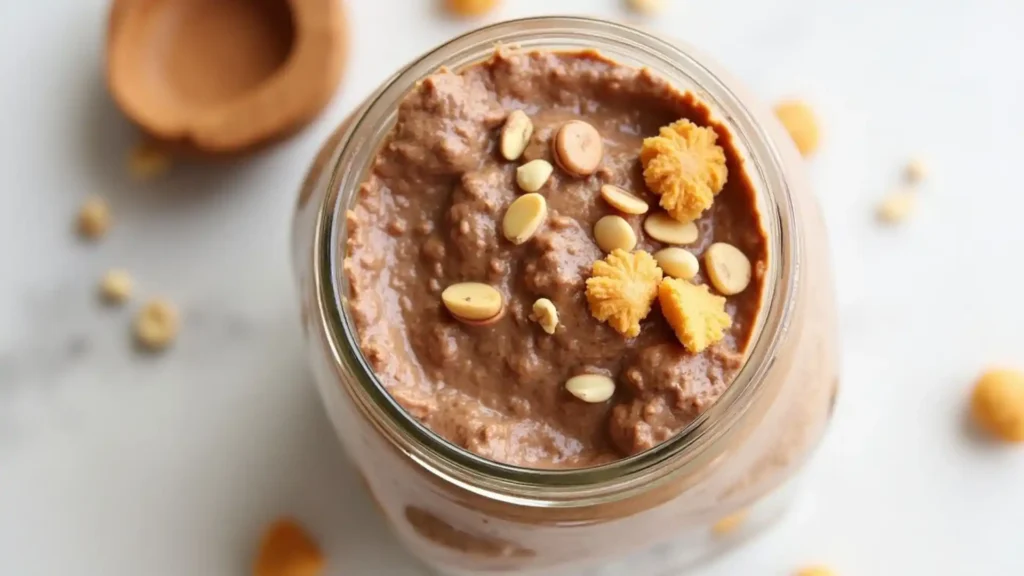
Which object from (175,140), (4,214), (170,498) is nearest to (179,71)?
(175,140)

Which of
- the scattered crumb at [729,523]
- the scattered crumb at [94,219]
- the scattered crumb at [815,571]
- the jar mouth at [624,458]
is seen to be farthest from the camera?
the scattered crumb at [94,219]

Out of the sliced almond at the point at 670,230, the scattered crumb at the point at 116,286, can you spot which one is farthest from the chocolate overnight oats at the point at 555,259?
the scattered crumb at the point at 116,286

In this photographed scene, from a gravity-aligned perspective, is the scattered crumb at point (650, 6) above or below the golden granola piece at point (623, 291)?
above

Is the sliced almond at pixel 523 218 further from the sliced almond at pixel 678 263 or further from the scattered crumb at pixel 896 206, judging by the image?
the scattered crumb at pixel 896 206

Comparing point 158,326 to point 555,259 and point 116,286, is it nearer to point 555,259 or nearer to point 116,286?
point 116,286

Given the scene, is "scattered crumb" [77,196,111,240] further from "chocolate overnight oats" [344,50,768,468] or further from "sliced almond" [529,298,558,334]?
"sliced almond" [529,298,558,334]

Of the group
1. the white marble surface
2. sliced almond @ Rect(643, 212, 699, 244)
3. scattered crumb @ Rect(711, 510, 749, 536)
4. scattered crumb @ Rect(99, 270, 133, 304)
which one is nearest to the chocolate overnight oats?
sliced almond @ Rect(643, 212, 699, 244)

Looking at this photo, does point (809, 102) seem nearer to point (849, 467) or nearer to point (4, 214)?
point (849, 467)
